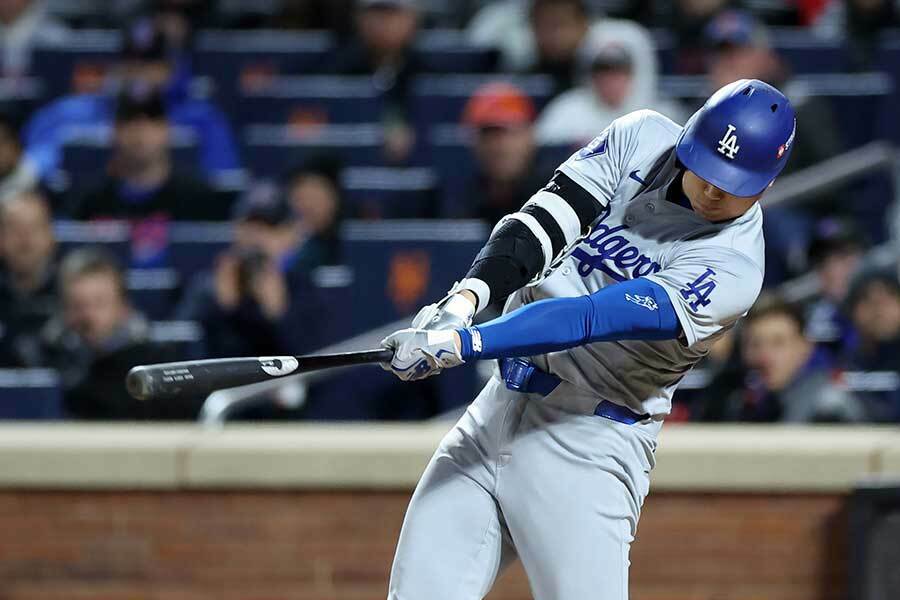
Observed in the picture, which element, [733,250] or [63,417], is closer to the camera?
[733,250]

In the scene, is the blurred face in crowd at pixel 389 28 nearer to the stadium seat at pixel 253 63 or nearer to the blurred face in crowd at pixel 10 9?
the stadium seat at pixel 253 63

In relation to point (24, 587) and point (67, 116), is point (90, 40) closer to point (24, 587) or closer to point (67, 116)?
point (67, 116)

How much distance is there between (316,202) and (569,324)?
3.17m

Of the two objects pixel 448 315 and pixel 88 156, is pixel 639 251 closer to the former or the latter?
pixel 448 315

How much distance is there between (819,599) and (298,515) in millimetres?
1402

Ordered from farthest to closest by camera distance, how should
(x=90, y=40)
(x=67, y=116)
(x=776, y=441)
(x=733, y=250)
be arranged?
(x=90, y=40)
(x=67, y=116)
(x=776, y=441)
(x=733, y=250)

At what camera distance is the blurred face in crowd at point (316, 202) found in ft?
18.1

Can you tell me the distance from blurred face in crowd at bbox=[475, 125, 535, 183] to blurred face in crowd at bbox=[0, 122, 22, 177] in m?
2.15

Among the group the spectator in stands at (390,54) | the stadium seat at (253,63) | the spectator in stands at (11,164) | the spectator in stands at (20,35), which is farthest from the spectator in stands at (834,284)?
the spectator in stands at (20,35)

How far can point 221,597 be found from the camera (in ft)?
12.9

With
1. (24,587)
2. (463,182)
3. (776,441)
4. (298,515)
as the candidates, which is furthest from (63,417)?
(776,441)

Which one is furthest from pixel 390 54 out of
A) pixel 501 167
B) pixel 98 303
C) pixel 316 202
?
pixel 98 303

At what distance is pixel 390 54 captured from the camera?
261 inches

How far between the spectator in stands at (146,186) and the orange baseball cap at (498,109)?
1.13 meters
